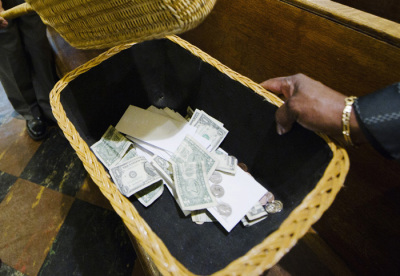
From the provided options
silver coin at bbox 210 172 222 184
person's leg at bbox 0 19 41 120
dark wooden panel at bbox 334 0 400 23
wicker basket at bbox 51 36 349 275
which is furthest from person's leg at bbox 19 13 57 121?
dark wooden panel at bbox 334 0 400 23

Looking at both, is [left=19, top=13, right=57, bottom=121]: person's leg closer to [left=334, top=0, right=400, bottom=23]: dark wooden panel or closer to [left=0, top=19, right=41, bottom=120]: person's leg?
[left=0, top=19, right=41, bottom=120]: person's leg

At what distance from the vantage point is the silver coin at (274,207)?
818 mm

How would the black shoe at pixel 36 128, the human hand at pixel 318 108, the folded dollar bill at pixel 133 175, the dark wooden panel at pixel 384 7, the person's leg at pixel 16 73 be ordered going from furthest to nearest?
the black shoe at pixel 36 128
the person's leg at pixel 16 73
the dark wooden panel at pixel 384 7
the folded dollar bill at pixel 133 175
the human hand at pixel 318 108

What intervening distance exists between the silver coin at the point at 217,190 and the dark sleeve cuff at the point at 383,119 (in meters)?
0.53

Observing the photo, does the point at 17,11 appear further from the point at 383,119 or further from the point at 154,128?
the point at 383,119

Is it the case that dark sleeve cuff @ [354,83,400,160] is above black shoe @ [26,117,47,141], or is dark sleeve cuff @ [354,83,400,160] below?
above

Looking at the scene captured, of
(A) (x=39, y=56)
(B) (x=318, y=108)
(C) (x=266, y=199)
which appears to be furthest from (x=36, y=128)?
(B) (x=318, y=108)

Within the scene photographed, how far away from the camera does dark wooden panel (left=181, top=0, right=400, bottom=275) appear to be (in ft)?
2.23

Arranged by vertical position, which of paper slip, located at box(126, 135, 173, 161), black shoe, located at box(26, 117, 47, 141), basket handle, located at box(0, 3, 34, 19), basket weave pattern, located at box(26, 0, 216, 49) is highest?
basket weave pattern, located at box(26, 0, 216, 49)

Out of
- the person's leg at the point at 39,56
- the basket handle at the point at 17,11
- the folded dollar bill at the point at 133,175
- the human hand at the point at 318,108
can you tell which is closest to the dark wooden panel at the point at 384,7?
the human hand at the point at 318,108

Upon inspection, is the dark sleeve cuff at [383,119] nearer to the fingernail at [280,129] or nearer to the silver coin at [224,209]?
the fingernail at [280,129]

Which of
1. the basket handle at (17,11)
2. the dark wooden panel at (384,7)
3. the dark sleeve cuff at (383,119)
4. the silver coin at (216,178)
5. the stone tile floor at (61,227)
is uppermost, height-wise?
the dark wooden panel at (384,7)

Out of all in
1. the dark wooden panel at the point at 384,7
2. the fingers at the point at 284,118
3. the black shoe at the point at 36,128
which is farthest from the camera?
the black shoe at the point at 36,128

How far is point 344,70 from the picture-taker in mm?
726
